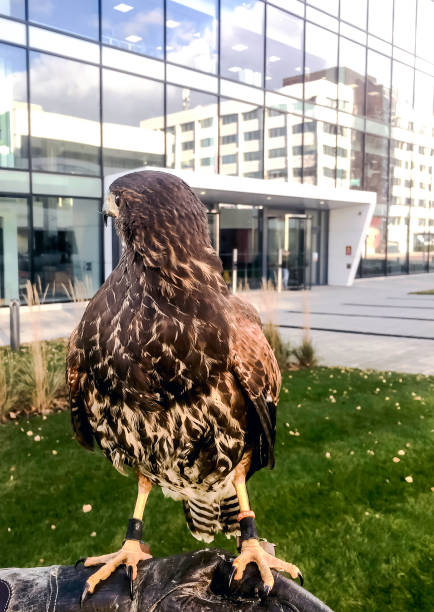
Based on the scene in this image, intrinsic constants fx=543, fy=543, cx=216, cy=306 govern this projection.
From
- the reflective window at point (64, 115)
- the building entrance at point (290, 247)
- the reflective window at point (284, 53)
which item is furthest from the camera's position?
the building entrance at point (290, 247)

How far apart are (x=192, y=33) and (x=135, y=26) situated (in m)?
2.43

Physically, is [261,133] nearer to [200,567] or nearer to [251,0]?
[251,0]

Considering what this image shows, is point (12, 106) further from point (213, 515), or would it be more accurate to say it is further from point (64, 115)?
point (213, 515)

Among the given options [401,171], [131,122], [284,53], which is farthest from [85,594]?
[401,171]

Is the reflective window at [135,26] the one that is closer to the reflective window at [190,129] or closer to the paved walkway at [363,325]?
the reflective window at [190,129]

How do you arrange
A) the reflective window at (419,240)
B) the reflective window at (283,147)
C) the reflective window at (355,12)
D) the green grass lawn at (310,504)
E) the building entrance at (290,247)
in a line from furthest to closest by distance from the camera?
the reflective window at (419,240) → the reflective window at (355,12) → the building entrance at (290,247) → the reflective window at (283,147) → the green grass lawn at (310,504)

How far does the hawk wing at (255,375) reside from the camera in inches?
71.9

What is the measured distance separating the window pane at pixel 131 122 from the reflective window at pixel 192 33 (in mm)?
1562

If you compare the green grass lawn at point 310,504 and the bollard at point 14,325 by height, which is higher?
the bollard at point 14,325

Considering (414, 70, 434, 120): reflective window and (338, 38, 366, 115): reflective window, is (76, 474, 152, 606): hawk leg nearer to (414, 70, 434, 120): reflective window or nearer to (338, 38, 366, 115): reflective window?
(338, 38, 366, 115): reflective window

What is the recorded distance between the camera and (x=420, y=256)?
106 ft

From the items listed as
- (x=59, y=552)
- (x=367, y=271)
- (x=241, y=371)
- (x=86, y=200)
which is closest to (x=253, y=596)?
(x=241, y=371)

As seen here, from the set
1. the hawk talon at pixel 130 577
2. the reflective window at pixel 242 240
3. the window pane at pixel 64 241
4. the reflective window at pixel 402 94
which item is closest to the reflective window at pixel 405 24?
the reflective window at pixel 402 94

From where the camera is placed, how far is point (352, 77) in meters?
25.4
